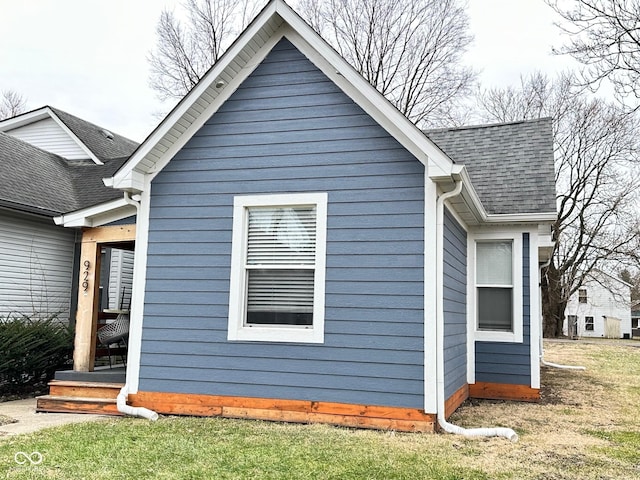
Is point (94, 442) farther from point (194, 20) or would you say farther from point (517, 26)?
point (194, 20)

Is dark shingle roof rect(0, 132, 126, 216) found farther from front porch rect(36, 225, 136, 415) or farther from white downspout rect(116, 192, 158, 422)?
white downspout rect(116, 192, 158, 422)

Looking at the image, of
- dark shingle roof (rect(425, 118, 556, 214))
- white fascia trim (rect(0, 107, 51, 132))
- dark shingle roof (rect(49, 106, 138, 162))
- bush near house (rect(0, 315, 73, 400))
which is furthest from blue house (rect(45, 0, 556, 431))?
white fascia trim (rect(0, 107, 51, 132))

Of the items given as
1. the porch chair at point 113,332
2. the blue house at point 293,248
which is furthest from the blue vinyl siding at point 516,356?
the porch chair at point 113,332

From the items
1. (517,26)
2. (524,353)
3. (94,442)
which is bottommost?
(94,442)

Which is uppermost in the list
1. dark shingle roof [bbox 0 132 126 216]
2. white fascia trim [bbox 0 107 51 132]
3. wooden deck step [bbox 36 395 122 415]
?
white fascia trim [bbox 0 107 51 132]

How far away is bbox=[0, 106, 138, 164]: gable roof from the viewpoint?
1455 centimetres

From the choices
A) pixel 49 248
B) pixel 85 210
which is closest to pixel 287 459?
pixel 85 210

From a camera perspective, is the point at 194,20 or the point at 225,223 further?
the point at 194,20

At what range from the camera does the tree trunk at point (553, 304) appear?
29719 mm

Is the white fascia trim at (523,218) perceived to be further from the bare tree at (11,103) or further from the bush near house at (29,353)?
the bare tree at (11,103)

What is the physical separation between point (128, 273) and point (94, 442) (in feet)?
23.7

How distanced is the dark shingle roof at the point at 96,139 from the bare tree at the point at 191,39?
697 cm

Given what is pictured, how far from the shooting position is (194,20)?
23453 mm

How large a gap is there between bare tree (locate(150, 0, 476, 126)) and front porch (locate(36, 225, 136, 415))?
639 inches
